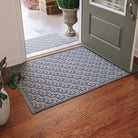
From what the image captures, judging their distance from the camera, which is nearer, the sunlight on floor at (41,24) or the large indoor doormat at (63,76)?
the large indoor doormat at (63,76)

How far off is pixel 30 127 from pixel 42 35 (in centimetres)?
218

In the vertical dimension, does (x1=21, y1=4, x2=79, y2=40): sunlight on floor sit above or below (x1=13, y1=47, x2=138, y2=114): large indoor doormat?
above

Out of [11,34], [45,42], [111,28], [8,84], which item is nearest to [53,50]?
[45,42]

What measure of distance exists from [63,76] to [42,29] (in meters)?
1.67

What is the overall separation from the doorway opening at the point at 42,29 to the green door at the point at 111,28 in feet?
1.56

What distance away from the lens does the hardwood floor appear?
2188 mm

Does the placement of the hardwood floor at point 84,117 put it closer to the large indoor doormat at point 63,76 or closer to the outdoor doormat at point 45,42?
the large indoor doormat at point 63,76

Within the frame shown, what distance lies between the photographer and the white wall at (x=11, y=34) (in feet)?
9.70

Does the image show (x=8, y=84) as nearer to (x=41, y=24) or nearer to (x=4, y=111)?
(x=4, y=111)

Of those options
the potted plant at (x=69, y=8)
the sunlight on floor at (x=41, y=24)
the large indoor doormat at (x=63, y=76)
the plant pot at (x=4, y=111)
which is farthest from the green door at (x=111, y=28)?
the plant pot at (x=4, y=111)

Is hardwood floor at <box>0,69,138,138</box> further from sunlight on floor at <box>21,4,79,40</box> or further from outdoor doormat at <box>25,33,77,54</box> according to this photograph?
sunlight on floor at <box>21,4,79,40</box>

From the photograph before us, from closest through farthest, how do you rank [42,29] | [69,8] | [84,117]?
[84,117]
[69,8]
[42,29]

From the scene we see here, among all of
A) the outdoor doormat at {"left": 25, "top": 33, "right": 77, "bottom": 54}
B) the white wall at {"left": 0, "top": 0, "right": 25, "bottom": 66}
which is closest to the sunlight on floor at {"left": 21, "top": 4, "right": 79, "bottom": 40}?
the outdoor doormat at {"left": 25, "top": 33, "right": 77, "bottom": 54}

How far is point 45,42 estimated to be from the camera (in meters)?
3.87
